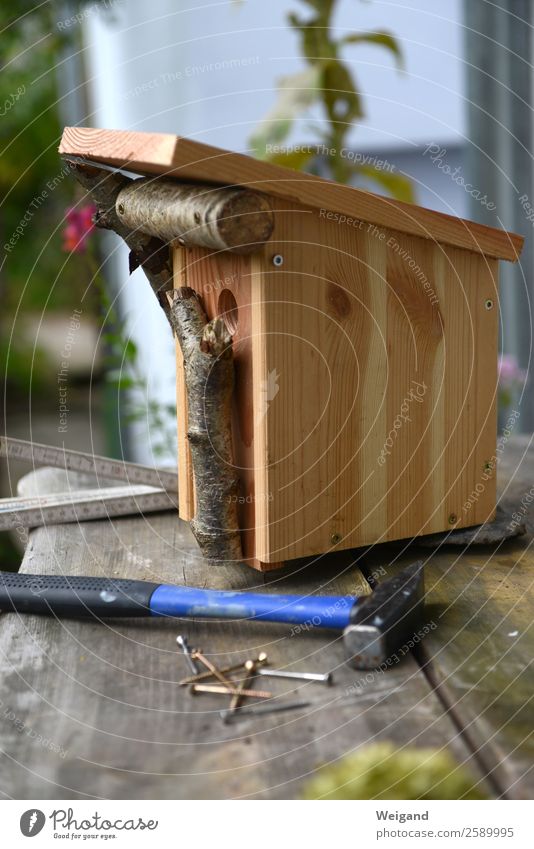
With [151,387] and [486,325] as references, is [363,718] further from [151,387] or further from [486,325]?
[151,387]

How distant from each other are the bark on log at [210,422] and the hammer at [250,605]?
159 millimetres

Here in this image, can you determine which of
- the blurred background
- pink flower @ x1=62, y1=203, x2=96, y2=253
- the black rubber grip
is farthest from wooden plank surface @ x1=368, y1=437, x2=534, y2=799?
the blurred background

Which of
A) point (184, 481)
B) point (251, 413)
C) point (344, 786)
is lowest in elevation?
point (344, 786)

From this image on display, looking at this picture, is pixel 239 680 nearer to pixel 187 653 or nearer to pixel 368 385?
pixel 187 653

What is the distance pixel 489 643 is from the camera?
1061 mm

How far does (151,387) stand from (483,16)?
180 centimetres

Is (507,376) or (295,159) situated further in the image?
(295,159)

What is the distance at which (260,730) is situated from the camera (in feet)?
2.91

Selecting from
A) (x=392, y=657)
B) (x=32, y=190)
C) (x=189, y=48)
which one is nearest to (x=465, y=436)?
(x=392, y=657)

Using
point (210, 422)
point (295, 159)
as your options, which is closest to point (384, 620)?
point (210, 422)

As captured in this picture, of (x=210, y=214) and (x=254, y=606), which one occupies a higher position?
(x=210, y=214)

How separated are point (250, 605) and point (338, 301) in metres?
0.43

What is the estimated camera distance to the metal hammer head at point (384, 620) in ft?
3.27

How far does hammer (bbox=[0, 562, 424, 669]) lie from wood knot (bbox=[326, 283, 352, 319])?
0.36 meters
